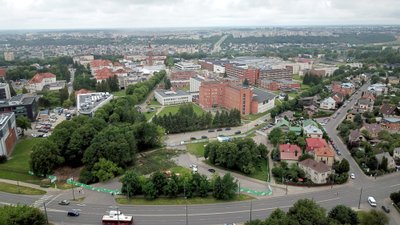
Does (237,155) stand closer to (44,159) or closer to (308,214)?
(308,214)

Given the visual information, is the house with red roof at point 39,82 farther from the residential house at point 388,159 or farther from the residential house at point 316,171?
the residential house at point 388,159

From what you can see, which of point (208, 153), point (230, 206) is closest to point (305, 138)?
point (208, 153)

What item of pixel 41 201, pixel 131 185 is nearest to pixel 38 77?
pixel 41 201

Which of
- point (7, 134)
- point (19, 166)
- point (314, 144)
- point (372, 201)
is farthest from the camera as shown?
point (7, 134)

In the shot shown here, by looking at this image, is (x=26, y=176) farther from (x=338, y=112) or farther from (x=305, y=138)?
(x=338, y=112)

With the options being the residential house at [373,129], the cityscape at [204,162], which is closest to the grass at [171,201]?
the cityscape at [204,162]

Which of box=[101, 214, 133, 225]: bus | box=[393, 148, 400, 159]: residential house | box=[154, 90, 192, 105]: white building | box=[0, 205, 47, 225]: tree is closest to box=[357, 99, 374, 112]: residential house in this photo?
box=[393, 148, 400, 159]: residential house

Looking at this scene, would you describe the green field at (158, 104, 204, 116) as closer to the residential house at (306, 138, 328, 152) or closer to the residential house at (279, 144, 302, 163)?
the residential house at (306, 138, 328, 152)
